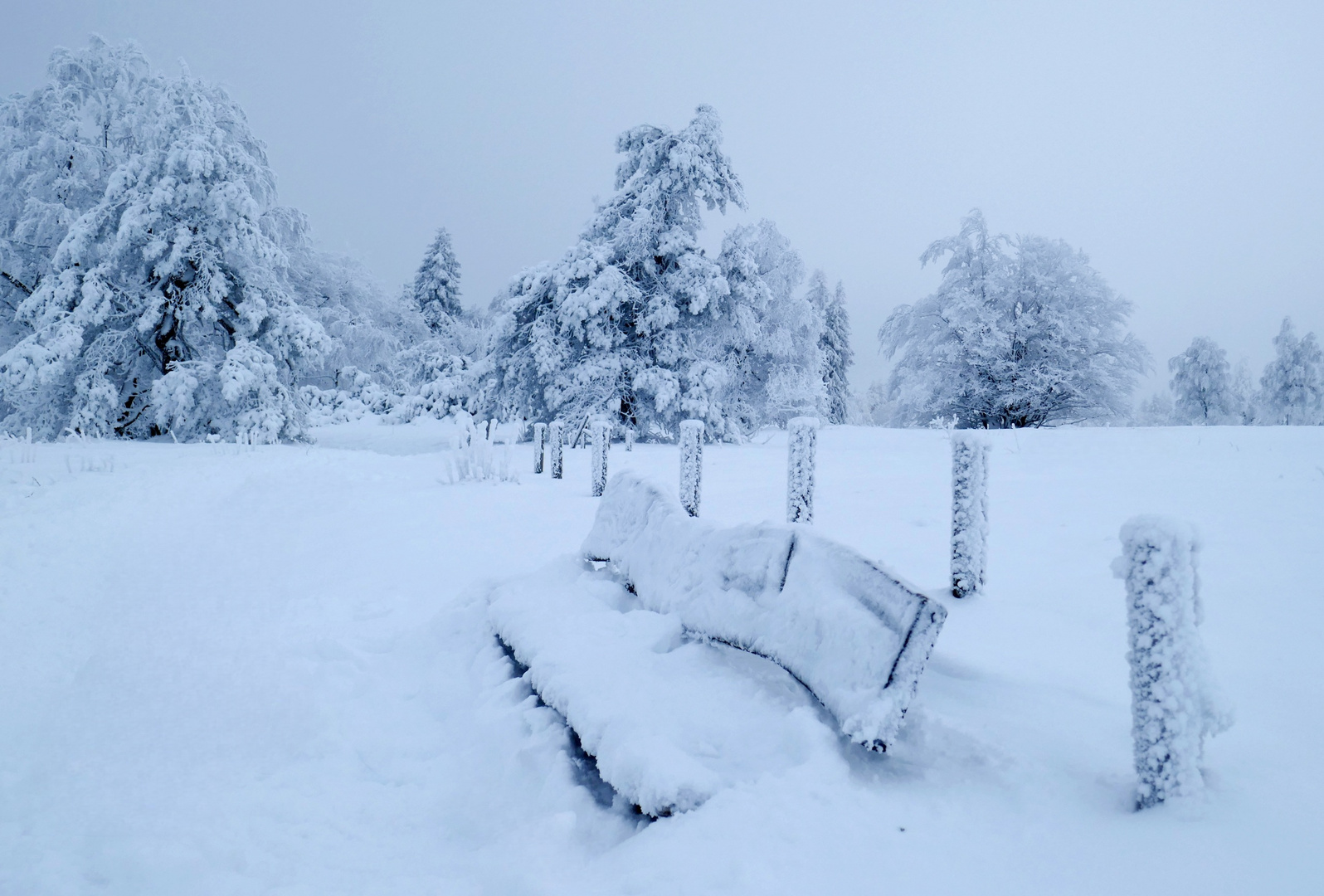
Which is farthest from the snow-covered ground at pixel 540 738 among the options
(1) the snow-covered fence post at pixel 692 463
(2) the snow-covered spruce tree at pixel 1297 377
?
(2) the snow-covered spruce tree at pixel 1297 377

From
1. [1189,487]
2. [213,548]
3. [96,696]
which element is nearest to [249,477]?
[213,548]

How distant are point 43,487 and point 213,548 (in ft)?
12.8

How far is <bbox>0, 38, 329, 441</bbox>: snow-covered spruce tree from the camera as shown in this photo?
15.8m

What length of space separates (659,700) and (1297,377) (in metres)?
44.0

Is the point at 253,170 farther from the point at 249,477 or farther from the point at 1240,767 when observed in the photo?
the point at 1240,767

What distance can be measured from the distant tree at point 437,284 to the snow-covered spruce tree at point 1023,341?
24217 mm

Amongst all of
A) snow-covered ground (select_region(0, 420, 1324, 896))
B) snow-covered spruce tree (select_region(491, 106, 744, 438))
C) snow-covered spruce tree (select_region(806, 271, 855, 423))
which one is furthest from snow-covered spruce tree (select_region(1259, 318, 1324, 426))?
snow-covered ground (select_region(0, 420, 1324, 896))

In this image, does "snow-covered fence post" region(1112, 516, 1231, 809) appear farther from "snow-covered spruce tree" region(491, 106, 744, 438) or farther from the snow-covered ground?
"snow-covered spruce tree" region(491, 106, 744, 438)

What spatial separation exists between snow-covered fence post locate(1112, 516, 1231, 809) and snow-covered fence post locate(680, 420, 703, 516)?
449 centimetres

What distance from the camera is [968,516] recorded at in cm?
350

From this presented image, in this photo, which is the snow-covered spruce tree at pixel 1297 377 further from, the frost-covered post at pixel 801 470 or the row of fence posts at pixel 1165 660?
the row of fence posts at pixel 1165 660

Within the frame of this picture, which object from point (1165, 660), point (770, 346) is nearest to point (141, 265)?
point (770, 346)

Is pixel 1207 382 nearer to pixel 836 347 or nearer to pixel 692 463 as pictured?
pixel 836 347

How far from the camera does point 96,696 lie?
341 cm
